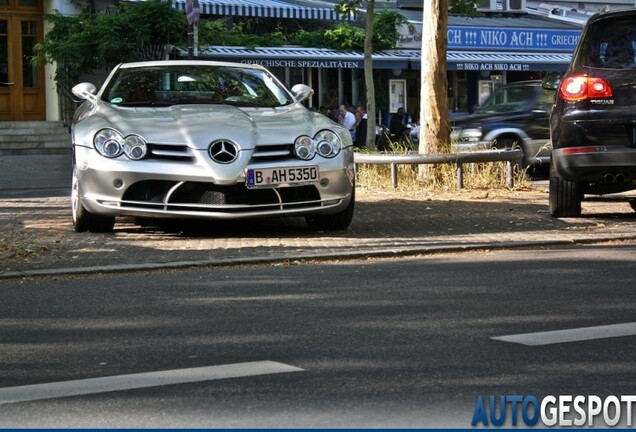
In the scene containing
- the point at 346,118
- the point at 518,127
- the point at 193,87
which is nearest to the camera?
the point at 193,87

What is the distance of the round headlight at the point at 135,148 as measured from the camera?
10.9 meters

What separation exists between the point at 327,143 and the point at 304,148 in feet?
0.84

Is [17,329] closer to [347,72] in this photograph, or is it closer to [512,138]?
[512,138]

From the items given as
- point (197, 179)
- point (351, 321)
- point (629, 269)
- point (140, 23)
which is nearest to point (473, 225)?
point (197, 179)

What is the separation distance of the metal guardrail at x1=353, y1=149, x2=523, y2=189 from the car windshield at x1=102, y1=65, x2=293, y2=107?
3.82 m

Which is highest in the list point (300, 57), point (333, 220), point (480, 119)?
point (300, 57)

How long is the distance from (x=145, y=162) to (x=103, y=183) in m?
0.39

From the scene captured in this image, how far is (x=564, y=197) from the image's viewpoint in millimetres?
12602

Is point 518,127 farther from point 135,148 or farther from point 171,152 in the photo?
point 135,148

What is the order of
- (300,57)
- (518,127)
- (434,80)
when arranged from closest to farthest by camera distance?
(434,80) → (518,127) → (300,57)

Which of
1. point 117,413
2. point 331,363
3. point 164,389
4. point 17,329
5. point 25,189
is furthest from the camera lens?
point 25,189

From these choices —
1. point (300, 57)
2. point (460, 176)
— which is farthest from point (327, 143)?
point (300, 57)

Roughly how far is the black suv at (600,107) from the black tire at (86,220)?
12.7 ft

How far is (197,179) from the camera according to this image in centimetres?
1078
